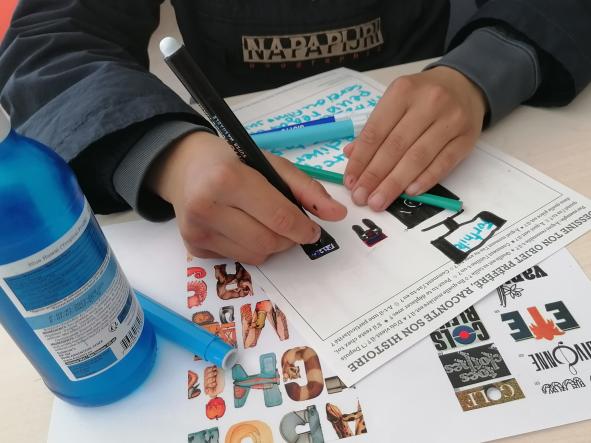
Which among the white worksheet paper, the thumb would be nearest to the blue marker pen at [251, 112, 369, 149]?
the thumb

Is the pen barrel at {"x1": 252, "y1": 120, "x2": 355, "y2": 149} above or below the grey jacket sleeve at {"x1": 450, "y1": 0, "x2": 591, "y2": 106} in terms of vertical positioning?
below

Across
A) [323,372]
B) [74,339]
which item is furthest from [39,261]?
[323,372]

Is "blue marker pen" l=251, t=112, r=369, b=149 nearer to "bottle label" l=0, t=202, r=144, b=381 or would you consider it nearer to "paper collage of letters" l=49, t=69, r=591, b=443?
"paper collage of letters" l=49, t=69, r=591, b=443

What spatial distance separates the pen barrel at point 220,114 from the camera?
30 centimetres

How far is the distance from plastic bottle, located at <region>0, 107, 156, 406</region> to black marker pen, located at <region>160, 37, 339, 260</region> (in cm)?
9

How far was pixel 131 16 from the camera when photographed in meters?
0.63

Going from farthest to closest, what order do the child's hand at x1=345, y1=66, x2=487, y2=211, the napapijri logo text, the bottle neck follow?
the napapijri logo text
the child's hand at x1=345, y1=66, x2=487, y2=211
the bottle neck

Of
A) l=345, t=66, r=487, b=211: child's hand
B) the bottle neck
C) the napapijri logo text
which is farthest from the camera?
the napapijri logo text

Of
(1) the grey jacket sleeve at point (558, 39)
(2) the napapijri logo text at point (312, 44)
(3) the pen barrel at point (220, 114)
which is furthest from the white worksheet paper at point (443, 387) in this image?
(2) the napapijri logo text at point (312, 44)

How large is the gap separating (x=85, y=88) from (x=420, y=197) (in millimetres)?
330

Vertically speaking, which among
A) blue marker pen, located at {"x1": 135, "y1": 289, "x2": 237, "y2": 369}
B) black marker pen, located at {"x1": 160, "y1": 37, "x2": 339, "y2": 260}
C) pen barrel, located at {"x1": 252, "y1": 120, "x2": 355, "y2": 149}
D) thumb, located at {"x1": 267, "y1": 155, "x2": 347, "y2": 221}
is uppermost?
black marker pen, located at {"x1": 160, "y1": 37, "x2": 339, "y2": 260}

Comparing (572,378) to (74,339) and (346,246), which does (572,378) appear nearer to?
(346,246)

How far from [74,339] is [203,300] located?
11cm

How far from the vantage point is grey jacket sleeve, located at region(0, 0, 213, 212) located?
44 centimetres
